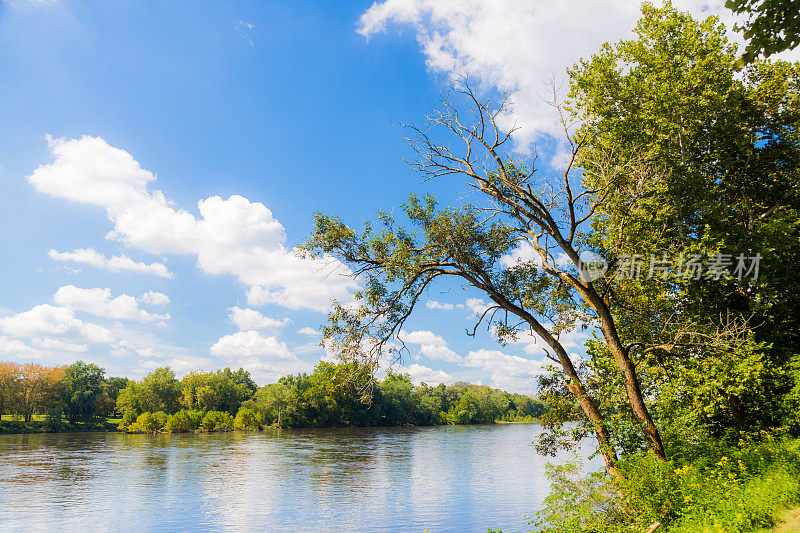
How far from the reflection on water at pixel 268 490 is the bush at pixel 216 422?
40685 millimetres

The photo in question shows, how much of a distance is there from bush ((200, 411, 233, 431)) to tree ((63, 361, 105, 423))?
26.1 meters

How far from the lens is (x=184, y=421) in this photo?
307 ft

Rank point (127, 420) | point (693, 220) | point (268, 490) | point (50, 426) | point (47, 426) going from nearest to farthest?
point (693, 220) < point (268, 490) < point (47, 426) < point (50, 426) < point (127, 420)

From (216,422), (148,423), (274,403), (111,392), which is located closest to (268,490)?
(216,422)

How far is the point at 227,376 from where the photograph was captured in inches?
4830

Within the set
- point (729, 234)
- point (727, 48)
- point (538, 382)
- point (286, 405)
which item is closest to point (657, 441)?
point (538, 382)

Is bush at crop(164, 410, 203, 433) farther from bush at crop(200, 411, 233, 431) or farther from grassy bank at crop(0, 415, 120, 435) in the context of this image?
grassy bank at crop(0, 415, 120, 435)

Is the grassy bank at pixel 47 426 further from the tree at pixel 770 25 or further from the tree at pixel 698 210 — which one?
the tree at pixel 770 25

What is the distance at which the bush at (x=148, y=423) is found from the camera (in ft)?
302

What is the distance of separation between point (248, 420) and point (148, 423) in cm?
1850

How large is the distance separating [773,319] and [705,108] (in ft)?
28.9

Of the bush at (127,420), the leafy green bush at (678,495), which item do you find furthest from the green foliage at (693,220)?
the bush at (127,420)

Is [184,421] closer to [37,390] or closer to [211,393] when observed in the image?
[211,393]

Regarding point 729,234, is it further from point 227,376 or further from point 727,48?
point 227,376
